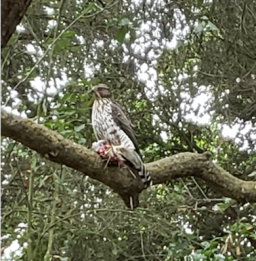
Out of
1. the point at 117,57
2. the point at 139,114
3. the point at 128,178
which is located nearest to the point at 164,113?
the point at 139,114

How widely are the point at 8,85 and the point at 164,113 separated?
0.67m

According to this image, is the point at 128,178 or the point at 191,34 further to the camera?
the point at 191,34

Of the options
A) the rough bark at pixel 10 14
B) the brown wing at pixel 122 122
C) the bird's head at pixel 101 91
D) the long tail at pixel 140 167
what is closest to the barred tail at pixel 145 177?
the long tail at pixel 140 167

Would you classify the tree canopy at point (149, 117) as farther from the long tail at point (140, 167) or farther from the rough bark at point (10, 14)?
A: the rough bark at point (10, 14)

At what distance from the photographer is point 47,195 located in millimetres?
2248

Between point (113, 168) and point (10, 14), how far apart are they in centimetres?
66

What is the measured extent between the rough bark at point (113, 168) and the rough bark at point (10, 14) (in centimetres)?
30

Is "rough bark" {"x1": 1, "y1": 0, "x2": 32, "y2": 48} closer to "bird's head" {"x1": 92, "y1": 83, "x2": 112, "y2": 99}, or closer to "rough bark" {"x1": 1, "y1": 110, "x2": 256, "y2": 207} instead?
"rough bark" {"x1": 1, "y1": 110, "x2": 256, "y2": 207}

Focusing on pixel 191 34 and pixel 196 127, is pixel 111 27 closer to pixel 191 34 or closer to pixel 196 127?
pixel 191 34

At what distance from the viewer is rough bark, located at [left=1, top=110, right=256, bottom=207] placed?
1267mm

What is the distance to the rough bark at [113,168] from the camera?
127 centimetres

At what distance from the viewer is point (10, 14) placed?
0.91 metres

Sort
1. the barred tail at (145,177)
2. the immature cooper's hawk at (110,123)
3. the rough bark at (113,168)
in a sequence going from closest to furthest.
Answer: the rough bark at (113,168), the barred tail at (145,177), the immature cooper's hawk at (110,123)

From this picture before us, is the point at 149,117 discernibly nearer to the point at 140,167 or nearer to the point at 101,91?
the point at 101,91
